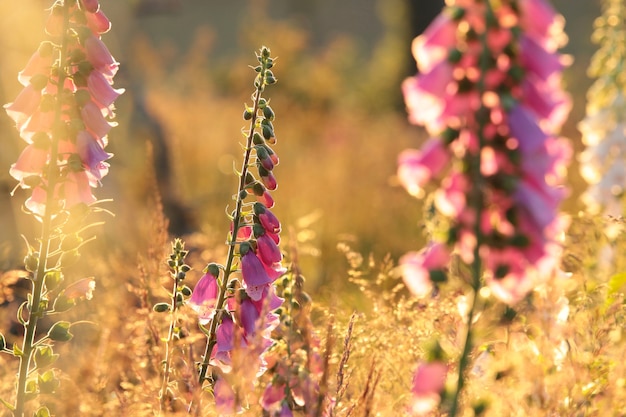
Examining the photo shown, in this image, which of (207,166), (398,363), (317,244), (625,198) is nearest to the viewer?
(398,363)

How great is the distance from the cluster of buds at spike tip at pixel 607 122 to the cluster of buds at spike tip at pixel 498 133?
315 centimetres

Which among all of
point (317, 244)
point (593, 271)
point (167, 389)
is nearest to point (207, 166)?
point (317, 244)

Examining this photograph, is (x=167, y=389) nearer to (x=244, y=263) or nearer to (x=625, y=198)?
(x=244, y=263)

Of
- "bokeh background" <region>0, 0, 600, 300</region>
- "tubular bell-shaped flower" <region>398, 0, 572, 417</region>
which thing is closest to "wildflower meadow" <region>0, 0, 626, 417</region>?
"tubular bell-shaped flower" <region>398, 0, 572, 417</region>

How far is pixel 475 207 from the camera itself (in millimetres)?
1305

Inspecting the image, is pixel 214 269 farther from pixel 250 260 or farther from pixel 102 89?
pixel 102 89

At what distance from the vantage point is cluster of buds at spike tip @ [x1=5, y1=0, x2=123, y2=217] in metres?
2.06

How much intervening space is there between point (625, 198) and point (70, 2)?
3.11 m

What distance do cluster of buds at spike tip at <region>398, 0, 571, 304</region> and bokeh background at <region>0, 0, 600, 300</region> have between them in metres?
0.80

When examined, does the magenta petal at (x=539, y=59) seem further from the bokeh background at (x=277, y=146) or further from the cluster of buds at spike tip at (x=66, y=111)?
the cluster of buds at spike tip at (x=66, y=111)

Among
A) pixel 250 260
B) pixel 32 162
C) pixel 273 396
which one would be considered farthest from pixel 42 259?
pixel 273 396

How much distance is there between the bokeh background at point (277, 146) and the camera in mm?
5082

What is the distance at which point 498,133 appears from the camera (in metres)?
1.33

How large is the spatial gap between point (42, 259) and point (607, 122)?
11.2 ft
